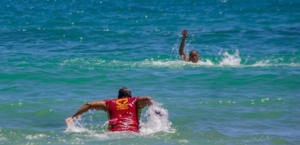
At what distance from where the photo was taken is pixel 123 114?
9.25 metres

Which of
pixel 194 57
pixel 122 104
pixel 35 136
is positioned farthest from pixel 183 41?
pixel 35 136

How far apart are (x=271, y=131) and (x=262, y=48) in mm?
11459

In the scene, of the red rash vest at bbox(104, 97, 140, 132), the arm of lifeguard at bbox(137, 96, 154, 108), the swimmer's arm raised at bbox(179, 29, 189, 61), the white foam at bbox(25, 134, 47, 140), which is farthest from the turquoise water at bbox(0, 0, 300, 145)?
the arm of lifeguard at bbox(137, 96, 154, 108)

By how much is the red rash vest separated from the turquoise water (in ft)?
0.69

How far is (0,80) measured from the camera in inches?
575

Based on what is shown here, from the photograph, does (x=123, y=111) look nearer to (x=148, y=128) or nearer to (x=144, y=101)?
(x=144, y=101)

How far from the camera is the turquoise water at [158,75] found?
990 centimetres

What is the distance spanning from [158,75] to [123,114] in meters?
6.27

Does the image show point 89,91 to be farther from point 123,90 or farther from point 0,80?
point 123,90

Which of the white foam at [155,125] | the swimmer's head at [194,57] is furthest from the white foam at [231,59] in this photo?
the white foam at [155,125]

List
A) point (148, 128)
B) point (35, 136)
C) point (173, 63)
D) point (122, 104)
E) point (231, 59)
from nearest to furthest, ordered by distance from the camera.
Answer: point (122, 104) → point (35, 136) → point (148, 128) → point (173, 63) → point (231, 59)

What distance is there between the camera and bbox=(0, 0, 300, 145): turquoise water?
9.90 meters

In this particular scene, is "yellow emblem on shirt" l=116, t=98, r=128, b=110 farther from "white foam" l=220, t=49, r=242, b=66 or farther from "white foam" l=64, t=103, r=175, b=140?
"white foam" l=220, t=49, r=242, b=66

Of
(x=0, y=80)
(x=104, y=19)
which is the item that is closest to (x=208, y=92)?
(x=0, y=80)
